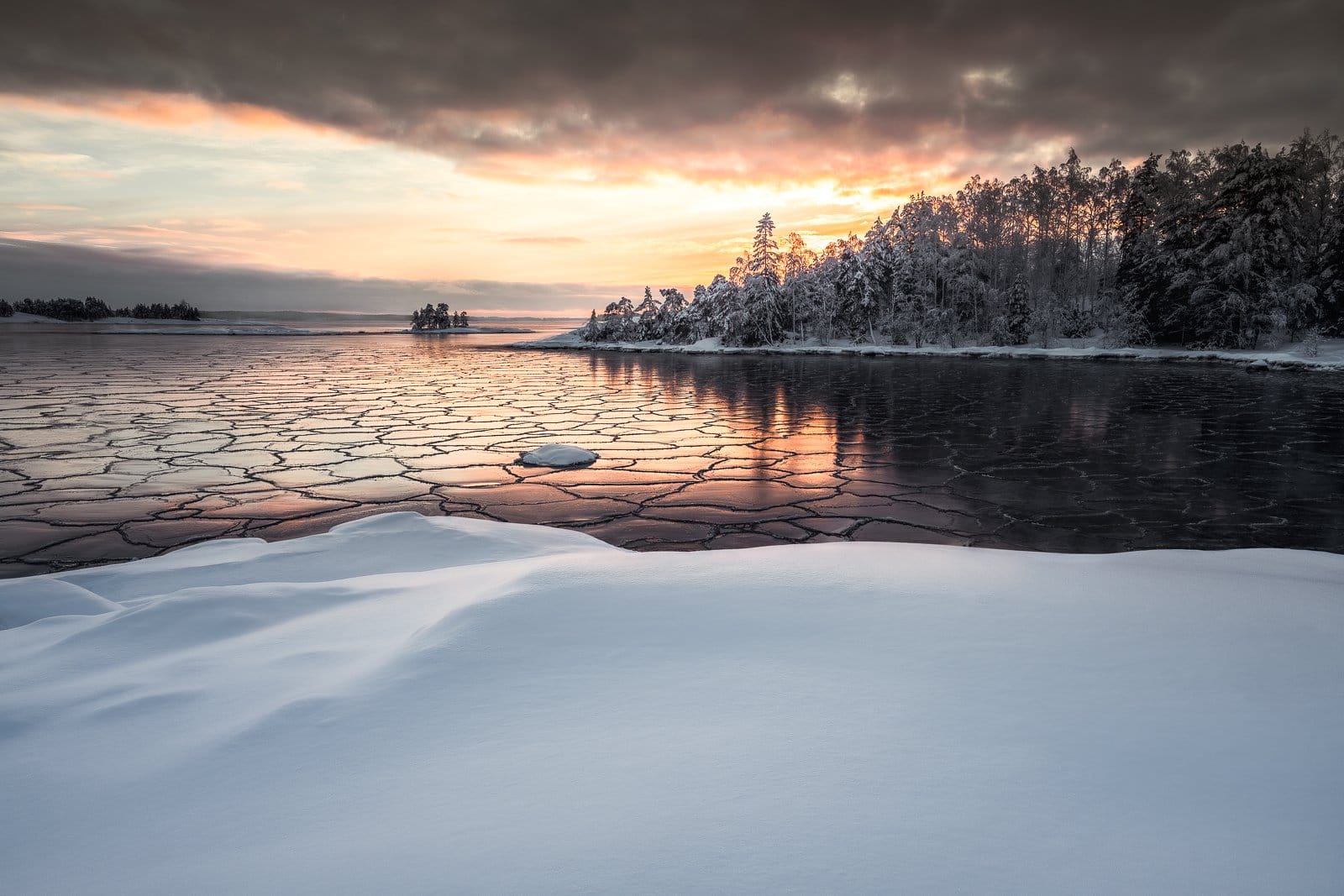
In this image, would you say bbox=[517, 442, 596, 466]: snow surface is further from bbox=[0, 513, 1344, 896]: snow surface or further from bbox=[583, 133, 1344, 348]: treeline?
bbox=[583, 133, 1344, 348]: treeline

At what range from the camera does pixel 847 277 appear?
3241 centimetres

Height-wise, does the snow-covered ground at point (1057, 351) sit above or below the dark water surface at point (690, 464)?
above

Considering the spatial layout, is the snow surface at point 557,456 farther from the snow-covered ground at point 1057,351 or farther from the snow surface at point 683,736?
the snow-covered ground at point 1057,351

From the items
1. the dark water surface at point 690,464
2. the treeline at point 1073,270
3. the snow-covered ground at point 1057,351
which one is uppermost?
the treeline at point 1073,270

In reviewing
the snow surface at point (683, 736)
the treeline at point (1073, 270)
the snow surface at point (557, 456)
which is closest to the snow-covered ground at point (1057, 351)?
the treeline at point (1073, 270)

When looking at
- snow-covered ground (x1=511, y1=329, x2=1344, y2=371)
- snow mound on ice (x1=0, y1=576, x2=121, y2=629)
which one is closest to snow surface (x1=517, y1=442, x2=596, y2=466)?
snow mound on ice (x1=0, y1=576, x2=121, y2=629)

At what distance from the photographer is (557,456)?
6.04 m

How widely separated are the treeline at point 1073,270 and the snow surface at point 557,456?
26508mm

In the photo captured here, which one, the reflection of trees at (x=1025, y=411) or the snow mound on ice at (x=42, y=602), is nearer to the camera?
the snow mound on ice at (x=42, y=602)

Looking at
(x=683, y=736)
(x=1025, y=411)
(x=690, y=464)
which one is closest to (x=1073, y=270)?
(x=1025, y=411)

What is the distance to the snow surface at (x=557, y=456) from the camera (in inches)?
235

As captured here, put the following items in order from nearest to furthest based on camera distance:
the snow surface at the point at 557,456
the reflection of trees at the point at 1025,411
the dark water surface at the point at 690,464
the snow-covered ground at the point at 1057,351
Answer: the dark water surface at the point at 690,464 → the snow surface at the point at 557,456 → the reflection of trees at the point at 1025,411 → the snow-covered ground at the point at 1057,351

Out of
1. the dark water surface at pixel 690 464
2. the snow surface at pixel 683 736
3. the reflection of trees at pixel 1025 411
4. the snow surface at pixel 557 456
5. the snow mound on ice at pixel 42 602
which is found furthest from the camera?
the reflection of trees at pixel 1025 411

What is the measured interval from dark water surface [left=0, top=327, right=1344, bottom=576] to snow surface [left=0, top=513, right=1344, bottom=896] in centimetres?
175
